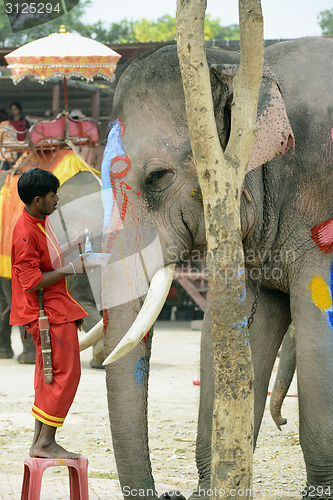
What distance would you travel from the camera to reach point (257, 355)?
4453 mm

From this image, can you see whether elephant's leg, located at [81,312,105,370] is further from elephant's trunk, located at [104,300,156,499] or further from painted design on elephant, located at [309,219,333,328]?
elephant's trunk, located at [104,300,156,499]

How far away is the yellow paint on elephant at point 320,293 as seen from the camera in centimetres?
388

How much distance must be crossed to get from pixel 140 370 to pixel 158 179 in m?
0.85

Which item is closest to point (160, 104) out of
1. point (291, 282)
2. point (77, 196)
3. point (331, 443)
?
point (291, 282)

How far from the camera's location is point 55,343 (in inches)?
139

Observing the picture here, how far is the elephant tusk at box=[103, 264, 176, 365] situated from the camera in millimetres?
3220

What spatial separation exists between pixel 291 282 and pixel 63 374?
1176 millimetres

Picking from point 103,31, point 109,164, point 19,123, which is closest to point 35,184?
point 109,164

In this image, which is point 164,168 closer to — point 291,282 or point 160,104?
point 160,104

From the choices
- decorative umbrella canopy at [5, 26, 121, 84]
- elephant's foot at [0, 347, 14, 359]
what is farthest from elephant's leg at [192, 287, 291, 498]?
decorative umbrella canopy at [5, 26, 121, 84]

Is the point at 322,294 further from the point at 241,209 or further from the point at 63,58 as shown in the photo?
the point at 63,58

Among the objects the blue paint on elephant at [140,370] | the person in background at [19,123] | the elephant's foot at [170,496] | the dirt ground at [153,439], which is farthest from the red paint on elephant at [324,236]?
the person in background at [19,123]

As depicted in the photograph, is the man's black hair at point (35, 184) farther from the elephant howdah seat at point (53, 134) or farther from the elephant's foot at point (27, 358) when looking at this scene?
the elephant's foot at point (27, 358)

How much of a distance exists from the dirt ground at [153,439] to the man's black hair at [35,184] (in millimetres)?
1570
